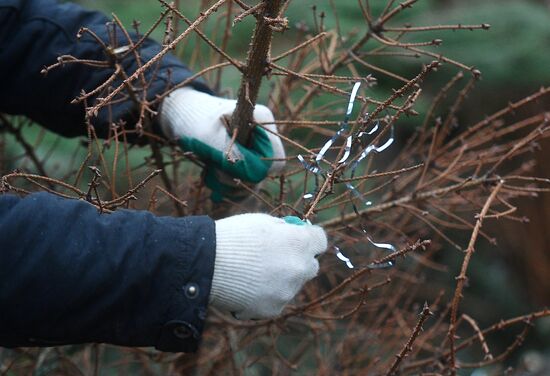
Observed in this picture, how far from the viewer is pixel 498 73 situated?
20.4 feet

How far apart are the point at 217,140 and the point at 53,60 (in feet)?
1.76

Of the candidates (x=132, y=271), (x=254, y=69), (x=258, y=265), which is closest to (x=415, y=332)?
(x=258, y=265)

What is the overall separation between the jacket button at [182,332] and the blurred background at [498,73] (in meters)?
4.29

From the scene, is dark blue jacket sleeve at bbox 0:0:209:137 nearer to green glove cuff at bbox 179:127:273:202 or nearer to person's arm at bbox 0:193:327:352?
green glove cuff at bbox 179:127:273:202

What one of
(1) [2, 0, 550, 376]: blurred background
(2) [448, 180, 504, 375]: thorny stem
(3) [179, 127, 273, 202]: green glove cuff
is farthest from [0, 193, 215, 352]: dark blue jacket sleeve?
(1) [2, 0, 550, 376]: blurred background

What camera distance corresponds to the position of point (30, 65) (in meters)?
2.23

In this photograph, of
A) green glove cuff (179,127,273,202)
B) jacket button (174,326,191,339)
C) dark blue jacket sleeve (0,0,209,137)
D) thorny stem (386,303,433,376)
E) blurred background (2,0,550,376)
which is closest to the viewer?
thorny stem (386,303,433,376)

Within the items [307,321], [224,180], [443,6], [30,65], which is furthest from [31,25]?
[443,6]

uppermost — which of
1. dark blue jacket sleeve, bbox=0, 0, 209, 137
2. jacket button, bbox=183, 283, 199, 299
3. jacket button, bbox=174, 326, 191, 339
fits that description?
dark blue jacket sleeve, bbox=0, 0, 209, 137

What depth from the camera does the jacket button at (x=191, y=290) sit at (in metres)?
1.66

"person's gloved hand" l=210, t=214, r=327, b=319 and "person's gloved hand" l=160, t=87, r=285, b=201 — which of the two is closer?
"person's gloved hand" l=210, t=214, r=327, b=319

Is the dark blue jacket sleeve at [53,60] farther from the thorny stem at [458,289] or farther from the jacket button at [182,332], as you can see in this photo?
the thorny stem at [458,289]

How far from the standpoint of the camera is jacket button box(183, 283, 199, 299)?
166cm

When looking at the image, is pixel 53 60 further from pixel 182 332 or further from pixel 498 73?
pixel 498 73
